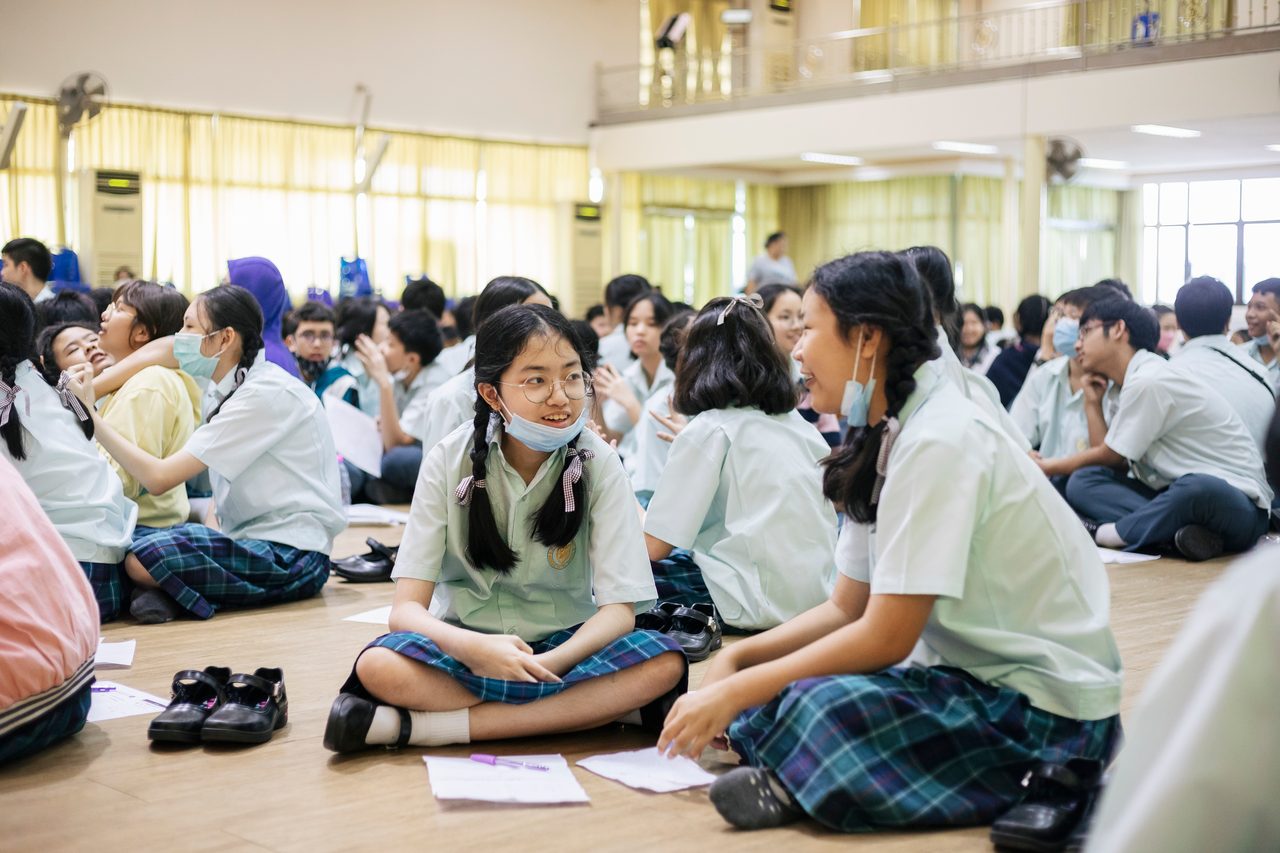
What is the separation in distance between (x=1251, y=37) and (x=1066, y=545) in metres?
10.1

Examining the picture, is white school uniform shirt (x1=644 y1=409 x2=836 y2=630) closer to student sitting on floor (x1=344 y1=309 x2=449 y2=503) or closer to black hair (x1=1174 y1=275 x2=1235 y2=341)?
black hair (x1=1174 y1=275 x2=1235 y2=341)

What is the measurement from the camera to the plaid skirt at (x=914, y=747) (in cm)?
238

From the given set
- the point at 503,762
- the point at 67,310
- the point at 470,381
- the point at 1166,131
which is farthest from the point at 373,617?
the point at 1166,131

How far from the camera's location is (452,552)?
306 cm

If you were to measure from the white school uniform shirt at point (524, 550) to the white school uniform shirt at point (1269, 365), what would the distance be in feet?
14.9

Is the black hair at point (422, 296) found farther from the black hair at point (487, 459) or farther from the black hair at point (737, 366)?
the black hair at point (487, 459)

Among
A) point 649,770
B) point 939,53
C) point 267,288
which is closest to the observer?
point 649,770

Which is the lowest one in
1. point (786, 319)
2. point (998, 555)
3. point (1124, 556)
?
point (1124, 556)

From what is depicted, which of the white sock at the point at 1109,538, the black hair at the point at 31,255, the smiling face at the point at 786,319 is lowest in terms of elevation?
the white sock at the point at 1109,538

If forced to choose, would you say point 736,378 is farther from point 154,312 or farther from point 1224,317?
point 1224,317

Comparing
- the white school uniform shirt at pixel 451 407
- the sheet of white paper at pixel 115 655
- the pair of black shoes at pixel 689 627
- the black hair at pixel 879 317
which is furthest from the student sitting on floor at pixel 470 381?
the black hair at pixel 879 317

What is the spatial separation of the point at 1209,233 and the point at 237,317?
564 inches

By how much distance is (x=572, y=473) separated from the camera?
3.00 metres

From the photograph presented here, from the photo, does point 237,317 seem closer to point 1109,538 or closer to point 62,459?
point 62,459
